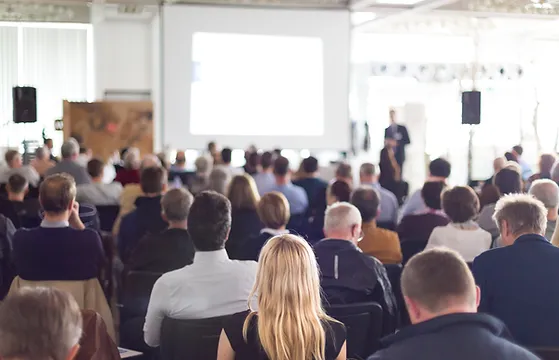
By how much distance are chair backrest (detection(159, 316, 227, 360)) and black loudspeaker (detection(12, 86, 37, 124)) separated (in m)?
8.47

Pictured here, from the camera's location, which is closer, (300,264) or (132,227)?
(300,264)

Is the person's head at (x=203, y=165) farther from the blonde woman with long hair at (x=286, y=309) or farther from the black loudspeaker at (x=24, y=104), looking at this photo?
the blonde woman with long hair at (x=286, y=309)

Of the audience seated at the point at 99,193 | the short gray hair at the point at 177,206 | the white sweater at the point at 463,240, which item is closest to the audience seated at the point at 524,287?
the white sweater at the point at 463,240

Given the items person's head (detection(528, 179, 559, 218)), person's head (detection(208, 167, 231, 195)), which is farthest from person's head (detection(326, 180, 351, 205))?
person's head (detection(528, 179, 559, 218))

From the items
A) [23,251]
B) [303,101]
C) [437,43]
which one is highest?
[437,43]

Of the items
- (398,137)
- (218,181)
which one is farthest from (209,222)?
(398,137)

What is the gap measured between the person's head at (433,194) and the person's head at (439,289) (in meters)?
3.55

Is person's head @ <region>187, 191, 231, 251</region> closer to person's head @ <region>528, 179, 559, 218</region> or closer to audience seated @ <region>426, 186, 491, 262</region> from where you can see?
audience seated @ <region>426, 186, 491, 262</region>

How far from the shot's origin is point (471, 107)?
10.8 m

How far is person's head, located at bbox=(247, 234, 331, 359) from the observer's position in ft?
7.27

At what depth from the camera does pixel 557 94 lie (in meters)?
15.2

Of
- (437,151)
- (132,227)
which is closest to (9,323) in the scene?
(132,227)

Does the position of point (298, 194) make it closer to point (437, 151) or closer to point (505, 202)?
point (505, 202)

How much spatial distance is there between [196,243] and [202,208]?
0.51 ft
